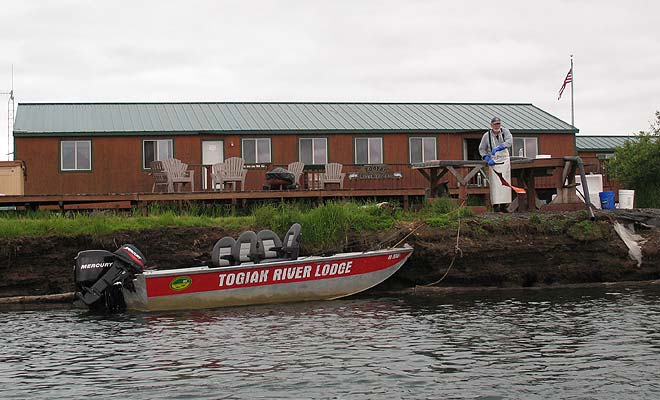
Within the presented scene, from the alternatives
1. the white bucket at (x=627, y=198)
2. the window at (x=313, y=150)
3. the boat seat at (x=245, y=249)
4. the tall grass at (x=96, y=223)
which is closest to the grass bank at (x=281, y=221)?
the tall grass at (x=96, y=223)

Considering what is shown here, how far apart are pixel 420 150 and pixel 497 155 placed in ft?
31.3

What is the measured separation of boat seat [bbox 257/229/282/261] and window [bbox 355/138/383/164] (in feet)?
39.3

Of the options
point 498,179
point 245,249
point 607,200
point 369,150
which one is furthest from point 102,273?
point 369,150

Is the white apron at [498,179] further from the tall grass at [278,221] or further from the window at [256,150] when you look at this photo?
the window at [256,150]

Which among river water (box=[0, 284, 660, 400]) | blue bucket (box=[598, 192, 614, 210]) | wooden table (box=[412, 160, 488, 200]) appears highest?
wooden table (box=[412, 160, 488, 200])

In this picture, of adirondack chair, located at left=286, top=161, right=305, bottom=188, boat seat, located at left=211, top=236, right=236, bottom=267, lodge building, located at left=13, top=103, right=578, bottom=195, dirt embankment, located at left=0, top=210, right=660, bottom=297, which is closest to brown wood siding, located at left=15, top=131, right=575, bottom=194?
lodge building, located at left=13, top=103, right=578, bottom=195

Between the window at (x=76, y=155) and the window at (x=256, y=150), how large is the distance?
476 cm

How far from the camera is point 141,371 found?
11.0 metres

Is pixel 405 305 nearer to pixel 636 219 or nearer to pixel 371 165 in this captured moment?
pixel 636 219

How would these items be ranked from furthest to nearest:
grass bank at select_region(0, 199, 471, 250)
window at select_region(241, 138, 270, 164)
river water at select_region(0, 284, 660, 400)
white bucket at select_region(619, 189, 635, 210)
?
window at select_region(241, 138, 270, 164)
white bucket at select_region(619, 189, 635, 210)
grass bank at select_region(0, 199, 471, 250)
river water at select_region(0, 284, 660, 400)

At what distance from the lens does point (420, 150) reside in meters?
29.4

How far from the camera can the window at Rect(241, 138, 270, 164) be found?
28.3 metres

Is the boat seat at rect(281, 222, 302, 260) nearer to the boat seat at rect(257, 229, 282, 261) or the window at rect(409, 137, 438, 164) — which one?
the boat seat at rect(257, 229, 282, 261)

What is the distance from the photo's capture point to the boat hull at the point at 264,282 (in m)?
16.4
